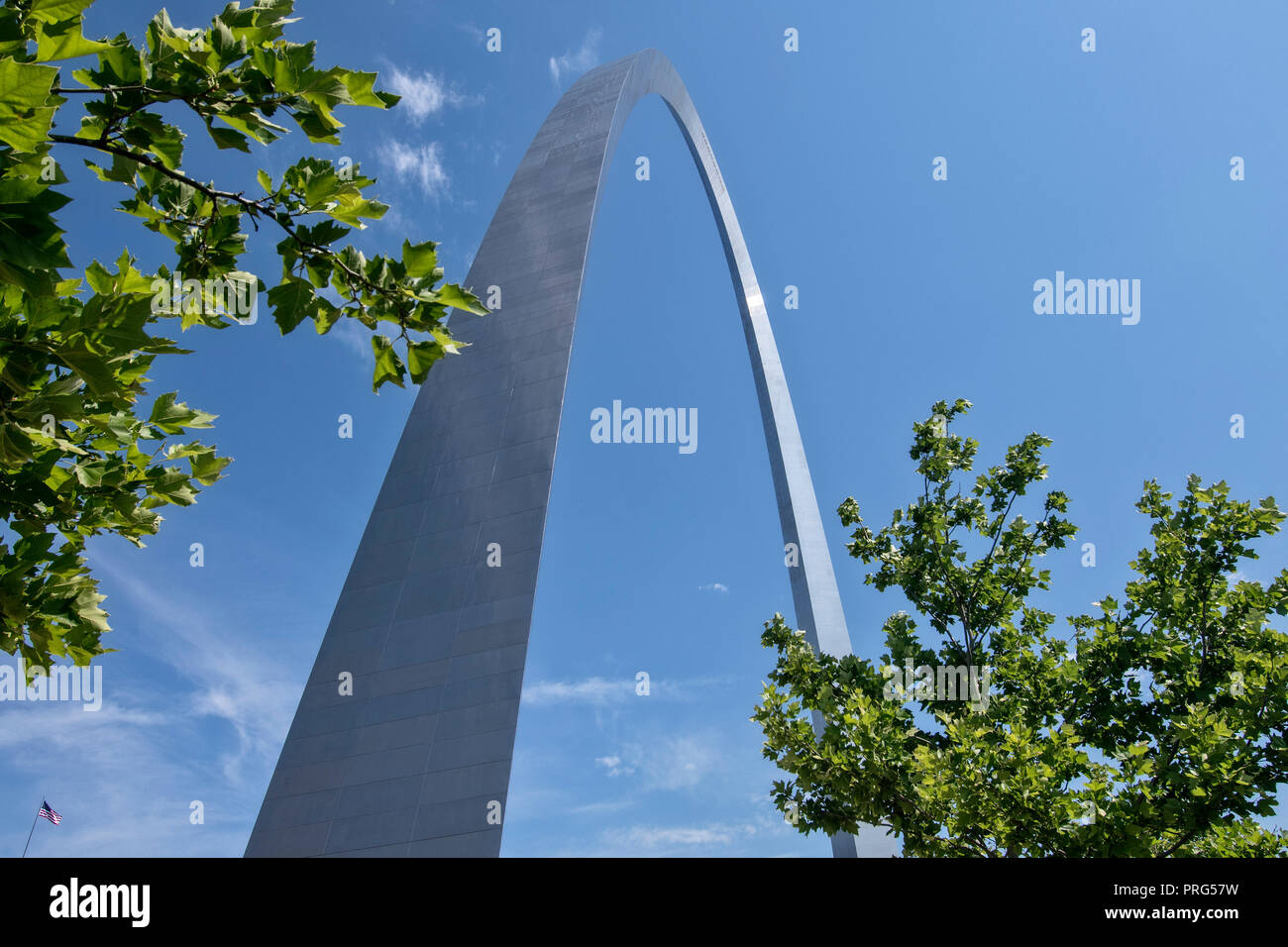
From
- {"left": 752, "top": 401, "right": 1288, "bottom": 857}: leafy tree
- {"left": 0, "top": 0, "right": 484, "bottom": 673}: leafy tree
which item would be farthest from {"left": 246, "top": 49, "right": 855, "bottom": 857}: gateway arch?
{"left": 0, "top": 0, "right": 484, "bottom": 673}: leafy tree

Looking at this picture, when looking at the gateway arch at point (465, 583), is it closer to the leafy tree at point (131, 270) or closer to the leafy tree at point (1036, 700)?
the leafy tree at point (1036, 700)

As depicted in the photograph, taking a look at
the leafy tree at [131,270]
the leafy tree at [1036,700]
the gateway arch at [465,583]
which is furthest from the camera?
the gateway arch at [465,583]

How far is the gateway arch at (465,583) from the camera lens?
1110 centimetres

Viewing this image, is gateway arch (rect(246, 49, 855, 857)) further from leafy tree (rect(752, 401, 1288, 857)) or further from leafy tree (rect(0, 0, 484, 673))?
leafy tree (rect(0, 0, 484, 673))

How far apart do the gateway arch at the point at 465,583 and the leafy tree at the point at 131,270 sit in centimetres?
857

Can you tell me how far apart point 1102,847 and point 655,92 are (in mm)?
26272

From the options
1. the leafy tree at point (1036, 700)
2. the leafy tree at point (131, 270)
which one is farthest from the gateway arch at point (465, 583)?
the leafy tree at point (131, 270)

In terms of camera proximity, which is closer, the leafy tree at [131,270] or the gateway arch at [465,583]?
the leafy tree at [131,270]

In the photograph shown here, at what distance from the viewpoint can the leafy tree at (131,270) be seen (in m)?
2.00

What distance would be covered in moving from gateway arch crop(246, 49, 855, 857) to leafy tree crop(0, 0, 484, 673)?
8.57 meters

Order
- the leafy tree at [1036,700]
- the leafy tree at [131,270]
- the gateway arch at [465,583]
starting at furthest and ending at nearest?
the gateway arch at [465,583], the leafy tree at [1036,700], the leafy tree at [131,270]

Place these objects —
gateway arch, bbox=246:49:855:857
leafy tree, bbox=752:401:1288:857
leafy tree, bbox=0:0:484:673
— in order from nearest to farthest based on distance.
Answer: leafy tree, bbox=0:0:484:673
leafy tree, bbox=752:401:1288:857
gateway arch, bbox=246:49:855:857

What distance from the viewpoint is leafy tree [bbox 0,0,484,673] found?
200cm
